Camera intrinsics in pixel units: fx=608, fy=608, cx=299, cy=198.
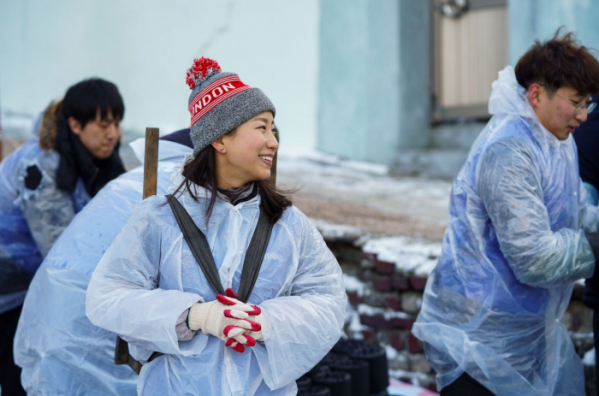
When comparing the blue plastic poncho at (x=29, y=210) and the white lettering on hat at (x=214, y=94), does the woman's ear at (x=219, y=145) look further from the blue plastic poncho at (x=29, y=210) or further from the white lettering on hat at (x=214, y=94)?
the blue plastic poncho at (x=29, y=210)

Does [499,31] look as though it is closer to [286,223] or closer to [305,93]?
[305,93]

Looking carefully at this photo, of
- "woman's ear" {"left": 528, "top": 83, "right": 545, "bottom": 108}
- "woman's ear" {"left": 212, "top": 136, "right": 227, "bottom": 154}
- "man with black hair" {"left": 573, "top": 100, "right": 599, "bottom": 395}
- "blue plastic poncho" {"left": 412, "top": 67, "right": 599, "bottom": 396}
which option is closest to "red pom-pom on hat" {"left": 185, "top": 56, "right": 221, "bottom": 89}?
"woman's ear" {"left": 212, "top": 136, "right": 227, "bottom": 154}

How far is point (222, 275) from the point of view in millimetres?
1454

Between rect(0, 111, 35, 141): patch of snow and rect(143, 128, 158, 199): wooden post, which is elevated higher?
rect(0, 111, 35, 141): patch of snow

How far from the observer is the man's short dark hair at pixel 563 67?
1845 millimetres

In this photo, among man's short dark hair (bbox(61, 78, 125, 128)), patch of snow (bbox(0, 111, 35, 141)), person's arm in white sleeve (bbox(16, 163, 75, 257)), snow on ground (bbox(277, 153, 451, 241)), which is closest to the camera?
person's arm in white sleeve (bbox(16, 163, 75, 257))

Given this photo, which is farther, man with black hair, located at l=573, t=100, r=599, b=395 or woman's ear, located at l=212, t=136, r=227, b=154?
man with black hair, located at l=573, t=100, r=599, b=395

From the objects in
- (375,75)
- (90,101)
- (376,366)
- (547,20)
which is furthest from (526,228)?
(375,75)

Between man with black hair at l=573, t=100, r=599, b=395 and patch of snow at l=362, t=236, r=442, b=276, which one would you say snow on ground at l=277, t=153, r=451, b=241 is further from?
man with black hair at l=573, t=100, r=599, b=395

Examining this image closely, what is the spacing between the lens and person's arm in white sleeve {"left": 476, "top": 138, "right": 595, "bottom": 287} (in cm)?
177

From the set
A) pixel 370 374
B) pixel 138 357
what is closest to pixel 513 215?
pixel 138 357

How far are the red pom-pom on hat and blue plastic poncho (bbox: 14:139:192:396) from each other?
436 mm

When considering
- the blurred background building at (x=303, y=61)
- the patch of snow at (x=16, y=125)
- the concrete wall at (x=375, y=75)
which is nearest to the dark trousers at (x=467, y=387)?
the blurred background building at (x=303, y=61)

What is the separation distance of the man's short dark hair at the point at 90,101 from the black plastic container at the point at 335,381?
1.41 meters
